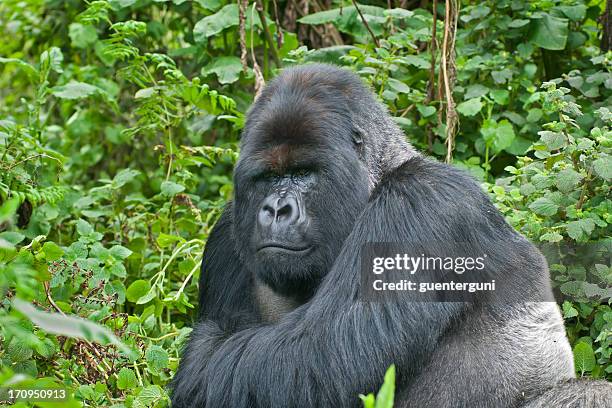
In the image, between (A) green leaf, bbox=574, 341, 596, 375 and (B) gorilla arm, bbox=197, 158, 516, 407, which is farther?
(A) green leaf, bbox=574, 341, 596, 375

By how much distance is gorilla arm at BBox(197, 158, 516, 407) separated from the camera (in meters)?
3.13

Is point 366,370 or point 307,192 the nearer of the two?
point 366,370

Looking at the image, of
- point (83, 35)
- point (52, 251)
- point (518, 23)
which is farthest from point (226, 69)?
point (52, 251)

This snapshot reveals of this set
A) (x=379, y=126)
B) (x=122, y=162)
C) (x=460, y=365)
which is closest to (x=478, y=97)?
(x=379, y=126)

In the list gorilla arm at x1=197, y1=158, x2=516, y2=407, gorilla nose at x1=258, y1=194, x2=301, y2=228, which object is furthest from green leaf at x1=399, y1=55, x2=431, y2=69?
gorilla nose at x1=258, y1=194, x2=301, y2=228

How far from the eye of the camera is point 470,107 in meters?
5.18

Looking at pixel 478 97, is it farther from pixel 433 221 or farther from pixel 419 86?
pixel 433 221

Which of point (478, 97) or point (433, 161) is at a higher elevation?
point (433, 161)

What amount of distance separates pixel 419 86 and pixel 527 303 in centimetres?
257

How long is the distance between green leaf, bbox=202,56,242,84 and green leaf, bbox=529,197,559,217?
2188 mm

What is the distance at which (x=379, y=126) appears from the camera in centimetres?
377

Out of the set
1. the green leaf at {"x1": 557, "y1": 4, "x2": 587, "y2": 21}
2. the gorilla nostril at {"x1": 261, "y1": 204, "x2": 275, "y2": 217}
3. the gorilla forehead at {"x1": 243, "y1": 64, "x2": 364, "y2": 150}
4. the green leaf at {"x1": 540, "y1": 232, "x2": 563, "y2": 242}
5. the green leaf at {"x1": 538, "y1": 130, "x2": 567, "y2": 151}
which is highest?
the gorilla forehead at {"x1": 243, "y1": 64, "x2": 364, "y2": 150}

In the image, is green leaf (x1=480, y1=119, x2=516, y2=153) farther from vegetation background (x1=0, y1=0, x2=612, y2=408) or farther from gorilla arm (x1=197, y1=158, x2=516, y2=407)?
gorilla arm (x1=197, y1=158, x2=516, y2=407)

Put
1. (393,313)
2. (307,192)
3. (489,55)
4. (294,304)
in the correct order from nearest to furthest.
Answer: (393,313) → (307,192) → (294,304) → (489,55)
